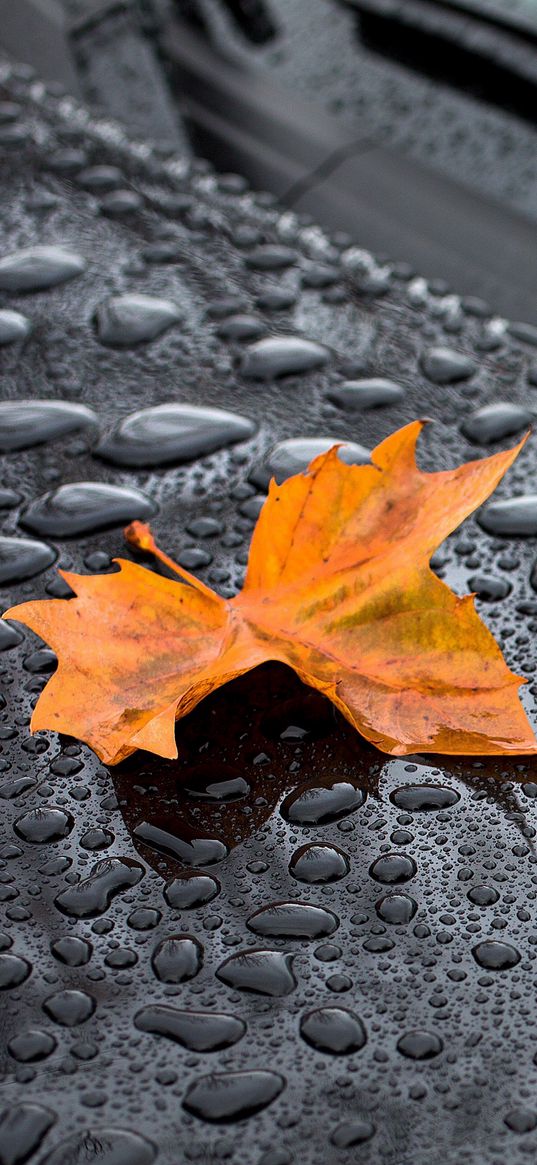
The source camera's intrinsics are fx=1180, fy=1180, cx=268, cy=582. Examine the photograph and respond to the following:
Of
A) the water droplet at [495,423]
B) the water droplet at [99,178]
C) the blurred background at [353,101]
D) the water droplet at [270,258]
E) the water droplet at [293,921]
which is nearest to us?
the water droplet at [293,921]

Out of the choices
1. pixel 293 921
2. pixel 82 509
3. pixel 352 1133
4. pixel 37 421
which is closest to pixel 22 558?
pixel 82 509

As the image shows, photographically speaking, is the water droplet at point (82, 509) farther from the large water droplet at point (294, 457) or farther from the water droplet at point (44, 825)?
the water droplet at point (44, 825)

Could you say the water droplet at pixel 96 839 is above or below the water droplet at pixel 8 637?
above

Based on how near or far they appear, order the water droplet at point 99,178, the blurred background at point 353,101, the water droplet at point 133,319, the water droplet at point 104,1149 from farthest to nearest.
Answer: the blurred background at point 353,101, the water droplet at point 99,178, the water droplet at point 133,319, the water droplet at point 104,1149

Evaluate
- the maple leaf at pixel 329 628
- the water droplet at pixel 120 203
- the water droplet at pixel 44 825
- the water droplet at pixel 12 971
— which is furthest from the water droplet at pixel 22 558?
the water droplet at pixel 120 203

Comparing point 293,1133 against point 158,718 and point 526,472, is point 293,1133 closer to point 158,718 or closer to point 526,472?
point 158,718

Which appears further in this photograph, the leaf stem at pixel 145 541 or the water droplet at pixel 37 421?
the water droplet at pixel 37 421

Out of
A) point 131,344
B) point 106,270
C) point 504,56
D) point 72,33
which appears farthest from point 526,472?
point 72,33

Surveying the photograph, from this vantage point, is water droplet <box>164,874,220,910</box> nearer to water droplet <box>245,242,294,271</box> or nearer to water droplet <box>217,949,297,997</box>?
water droplet <box>217,949,297,997</box>
